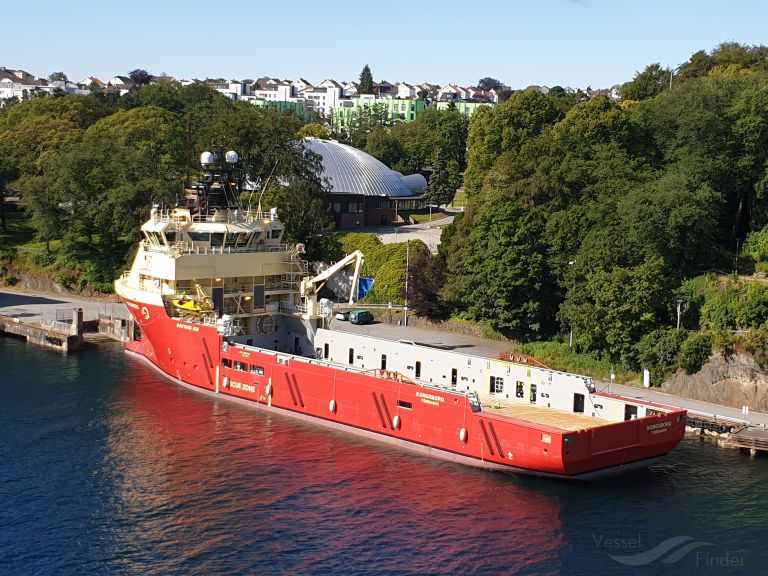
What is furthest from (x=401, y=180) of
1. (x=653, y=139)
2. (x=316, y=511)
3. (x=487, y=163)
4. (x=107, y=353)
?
(x=316, y=511)

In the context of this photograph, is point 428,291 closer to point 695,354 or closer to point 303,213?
point 303,213

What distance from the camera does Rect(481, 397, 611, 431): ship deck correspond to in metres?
39.2

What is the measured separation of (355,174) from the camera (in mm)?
93625

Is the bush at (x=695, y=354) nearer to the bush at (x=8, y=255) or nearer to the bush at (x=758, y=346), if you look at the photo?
the bush at (x=758, y=346)

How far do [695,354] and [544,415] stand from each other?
1323 centimetres

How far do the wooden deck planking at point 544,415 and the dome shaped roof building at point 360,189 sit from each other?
4842cm

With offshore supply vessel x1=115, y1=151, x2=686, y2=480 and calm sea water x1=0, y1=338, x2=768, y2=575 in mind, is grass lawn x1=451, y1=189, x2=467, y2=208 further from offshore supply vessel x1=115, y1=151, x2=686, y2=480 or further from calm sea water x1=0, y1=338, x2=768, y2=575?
calm sea water x1=0, y1=338, x2=768, y2=575

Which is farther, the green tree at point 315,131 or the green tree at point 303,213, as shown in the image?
Answer: the green tree at point 315,131

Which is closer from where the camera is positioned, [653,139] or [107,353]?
[107,353]

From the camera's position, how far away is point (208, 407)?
47.1 metres

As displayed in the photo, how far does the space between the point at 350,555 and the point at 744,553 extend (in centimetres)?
1348

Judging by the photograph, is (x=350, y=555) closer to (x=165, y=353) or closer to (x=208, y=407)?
(x=208, y=407)

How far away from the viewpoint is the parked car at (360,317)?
6500 cm

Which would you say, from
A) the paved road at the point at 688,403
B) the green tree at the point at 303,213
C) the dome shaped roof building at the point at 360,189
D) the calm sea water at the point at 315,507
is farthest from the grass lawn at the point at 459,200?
the calm sea water at the point at 315,507
